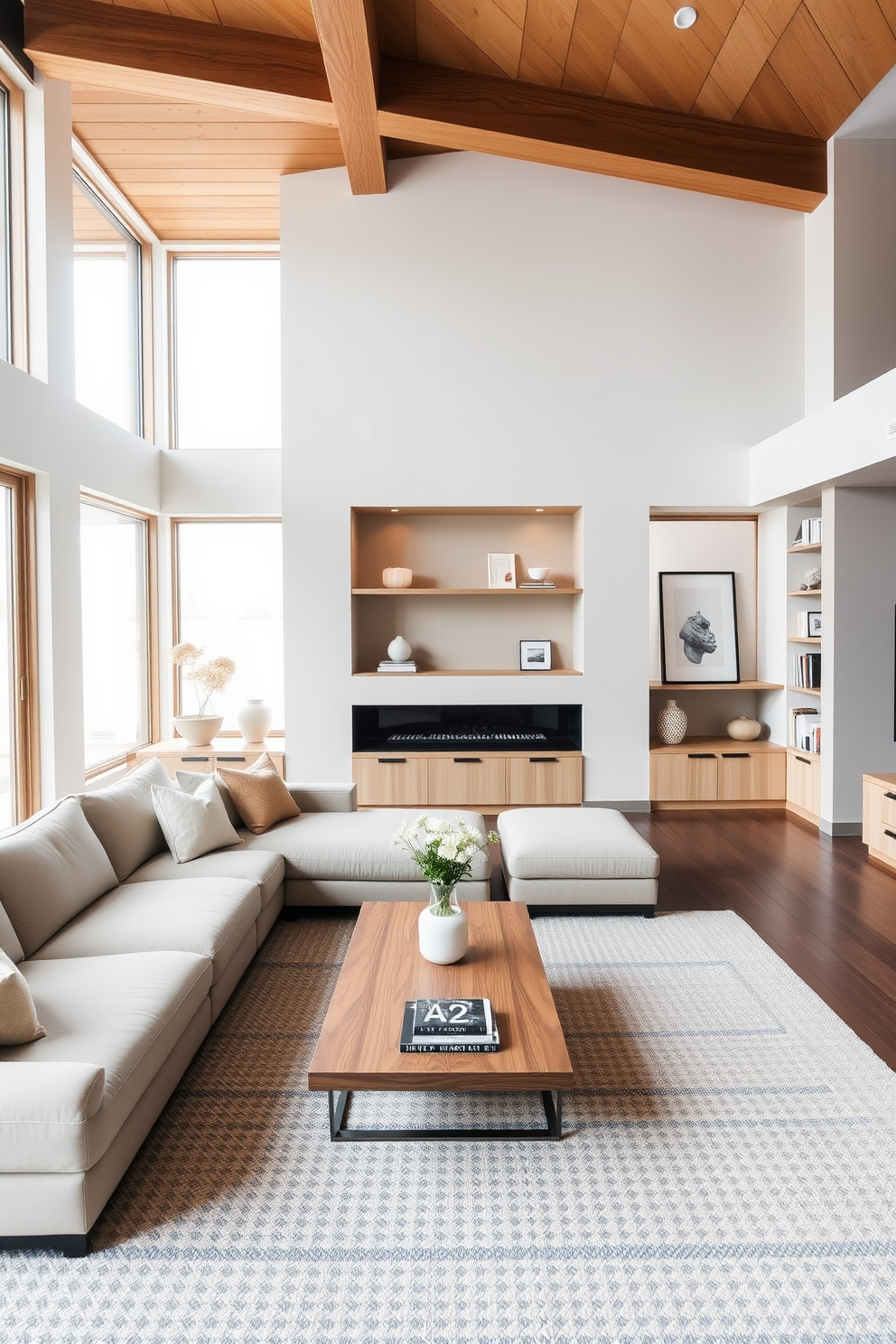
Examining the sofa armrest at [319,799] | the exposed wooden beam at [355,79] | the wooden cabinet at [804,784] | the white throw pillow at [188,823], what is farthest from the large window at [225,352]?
the wooden cabinet at [804,784]

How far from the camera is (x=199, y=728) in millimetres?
6125

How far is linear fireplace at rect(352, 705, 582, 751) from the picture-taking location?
597 cm

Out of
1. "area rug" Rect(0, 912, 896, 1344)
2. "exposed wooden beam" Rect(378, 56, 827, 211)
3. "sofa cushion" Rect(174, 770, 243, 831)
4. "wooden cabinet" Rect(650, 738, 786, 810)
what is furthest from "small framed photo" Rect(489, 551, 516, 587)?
"area rug" Rect(0, 912, 896, 1344)

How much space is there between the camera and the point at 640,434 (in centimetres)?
595

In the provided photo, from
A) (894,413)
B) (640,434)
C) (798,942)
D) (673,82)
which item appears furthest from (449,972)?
(673,82)

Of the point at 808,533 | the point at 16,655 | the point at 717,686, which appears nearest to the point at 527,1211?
the point at 16,655

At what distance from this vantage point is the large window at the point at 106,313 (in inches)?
214

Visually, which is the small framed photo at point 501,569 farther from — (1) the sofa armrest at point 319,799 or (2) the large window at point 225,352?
(1) the sofa armrest at point 319,799

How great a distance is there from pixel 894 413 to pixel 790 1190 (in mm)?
3497

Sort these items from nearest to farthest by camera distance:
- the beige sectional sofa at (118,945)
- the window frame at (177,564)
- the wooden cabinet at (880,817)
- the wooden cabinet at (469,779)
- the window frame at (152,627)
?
1. the beige sectional sofa at (118,945)
2. the wooden cabinet at (880,817)
3. the wooden cabinet at (469,779)
4. the window frame at (152,627)
5. the window frame at (177,564)

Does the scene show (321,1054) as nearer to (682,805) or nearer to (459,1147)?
(459,1147)

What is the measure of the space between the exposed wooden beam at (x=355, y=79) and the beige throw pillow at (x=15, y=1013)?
3.98 metres

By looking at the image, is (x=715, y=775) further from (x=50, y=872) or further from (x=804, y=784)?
(x=50, y=872)

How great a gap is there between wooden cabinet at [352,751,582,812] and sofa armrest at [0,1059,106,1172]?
160 inches
